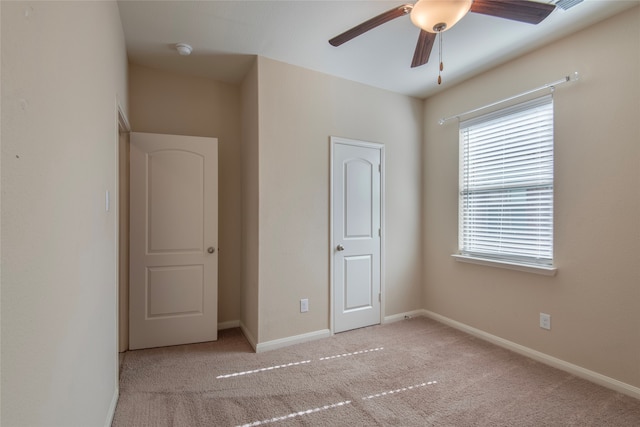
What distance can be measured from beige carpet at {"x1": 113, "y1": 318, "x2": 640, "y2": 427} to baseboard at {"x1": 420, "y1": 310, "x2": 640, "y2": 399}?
0.21 ft

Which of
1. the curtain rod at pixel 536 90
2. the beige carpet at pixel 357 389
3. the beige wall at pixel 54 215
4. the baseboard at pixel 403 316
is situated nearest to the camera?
the beige wall at pixel 54 215

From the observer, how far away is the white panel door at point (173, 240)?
9.45 feet

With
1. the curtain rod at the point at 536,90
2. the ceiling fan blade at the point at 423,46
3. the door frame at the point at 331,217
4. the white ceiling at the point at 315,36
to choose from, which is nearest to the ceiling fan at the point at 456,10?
the ceiling fan blade at the point at 423,46

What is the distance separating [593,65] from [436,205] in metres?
1.85

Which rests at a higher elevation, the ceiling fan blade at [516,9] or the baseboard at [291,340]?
the ceiling fan blade at [516,9]

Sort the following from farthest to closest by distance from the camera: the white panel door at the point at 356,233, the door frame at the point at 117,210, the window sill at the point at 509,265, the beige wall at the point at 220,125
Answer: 1. the white panel door at the point at 356,233
2. the beige wall at the point at 220,125
3. the window sill at the point at 509,265
4. the door frame at the point at 117,210

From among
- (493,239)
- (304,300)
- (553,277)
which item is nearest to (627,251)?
(553,277)

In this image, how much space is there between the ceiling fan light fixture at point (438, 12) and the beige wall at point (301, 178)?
64.4 inches

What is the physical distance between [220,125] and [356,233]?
6.40ft

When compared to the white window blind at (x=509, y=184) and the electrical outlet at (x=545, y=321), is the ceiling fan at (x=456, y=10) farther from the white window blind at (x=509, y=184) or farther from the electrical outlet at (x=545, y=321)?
the electrical outlet at (x=545, y=321)

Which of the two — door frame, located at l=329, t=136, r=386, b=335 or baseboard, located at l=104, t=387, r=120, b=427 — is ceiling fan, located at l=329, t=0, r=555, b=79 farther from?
baseboard, located at l=104, t=387, r=120, b=427

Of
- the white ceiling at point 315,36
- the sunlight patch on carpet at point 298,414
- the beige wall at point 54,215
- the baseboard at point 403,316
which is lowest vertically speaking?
the sunlight patch on carpet at point 298,414

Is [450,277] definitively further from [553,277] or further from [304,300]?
[304,300]

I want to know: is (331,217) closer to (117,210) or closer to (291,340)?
(291,340)
